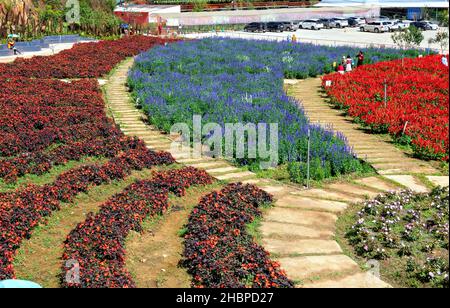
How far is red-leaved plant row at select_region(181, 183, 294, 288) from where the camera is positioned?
6.87 m

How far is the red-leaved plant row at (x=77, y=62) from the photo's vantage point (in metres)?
24.1

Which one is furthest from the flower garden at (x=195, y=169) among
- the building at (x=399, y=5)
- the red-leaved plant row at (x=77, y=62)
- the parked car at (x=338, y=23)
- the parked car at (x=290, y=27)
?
the building at (x=399, y=5)

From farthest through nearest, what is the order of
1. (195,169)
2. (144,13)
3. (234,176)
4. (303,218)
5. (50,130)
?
1. (144,13)
2. (50,130)
3. (234,176)
4. (195,169)
5. (303,218)

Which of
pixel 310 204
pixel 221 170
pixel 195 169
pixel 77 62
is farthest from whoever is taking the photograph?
pixel 77 62

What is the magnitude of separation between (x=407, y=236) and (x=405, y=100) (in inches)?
388

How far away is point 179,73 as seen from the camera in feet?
76.5

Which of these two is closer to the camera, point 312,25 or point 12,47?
point 12,47

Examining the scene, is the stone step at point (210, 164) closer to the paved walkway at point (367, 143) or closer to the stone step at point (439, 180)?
the paved walkway at point (367, 143)

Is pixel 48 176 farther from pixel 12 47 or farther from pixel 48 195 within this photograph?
pixel 12 47

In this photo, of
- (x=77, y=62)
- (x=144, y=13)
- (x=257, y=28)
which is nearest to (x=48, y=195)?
(x=77, y=62)

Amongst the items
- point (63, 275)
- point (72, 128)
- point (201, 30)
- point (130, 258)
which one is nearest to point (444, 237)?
point (130, 258)

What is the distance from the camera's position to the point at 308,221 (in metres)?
9.03

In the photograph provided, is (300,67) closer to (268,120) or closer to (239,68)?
(239,68)

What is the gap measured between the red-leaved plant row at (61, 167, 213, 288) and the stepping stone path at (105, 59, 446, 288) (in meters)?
1.29
